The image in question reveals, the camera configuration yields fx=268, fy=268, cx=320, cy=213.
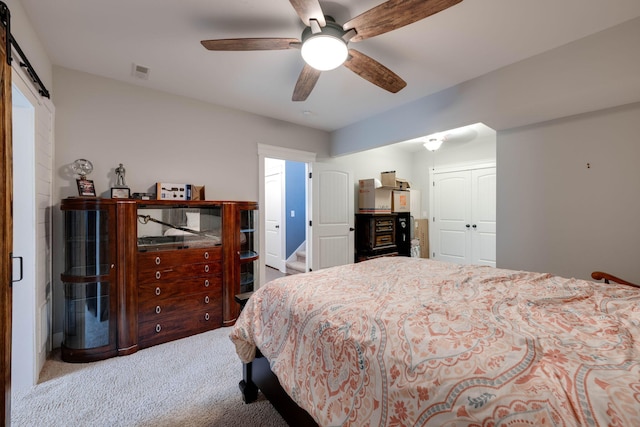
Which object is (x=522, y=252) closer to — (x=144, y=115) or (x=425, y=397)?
(x=425, y=397)

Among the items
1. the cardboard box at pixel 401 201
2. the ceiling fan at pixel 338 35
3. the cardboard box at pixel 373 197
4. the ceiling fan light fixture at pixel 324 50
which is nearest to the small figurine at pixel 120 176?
the ceiling fan at pixel 338 35

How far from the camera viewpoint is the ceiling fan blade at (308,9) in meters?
1.38

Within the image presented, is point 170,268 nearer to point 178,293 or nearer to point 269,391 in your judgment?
point 178,293

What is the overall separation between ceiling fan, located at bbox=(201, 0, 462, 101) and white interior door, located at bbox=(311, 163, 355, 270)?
2.22m

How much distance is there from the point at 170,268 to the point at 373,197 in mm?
3124

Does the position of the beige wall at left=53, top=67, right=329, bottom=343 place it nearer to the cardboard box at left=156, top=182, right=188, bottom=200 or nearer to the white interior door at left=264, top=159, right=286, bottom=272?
the cardboard box at left=156, top=182, right=188, bottom=200

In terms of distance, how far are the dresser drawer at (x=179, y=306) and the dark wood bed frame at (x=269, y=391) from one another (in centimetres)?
114

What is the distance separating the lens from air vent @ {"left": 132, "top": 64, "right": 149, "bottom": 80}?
2391 mm

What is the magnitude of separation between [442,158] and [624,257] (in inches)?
135

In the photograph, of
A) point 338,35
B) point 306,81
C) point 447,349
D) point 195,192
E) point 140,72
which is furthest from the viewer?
point 195,192

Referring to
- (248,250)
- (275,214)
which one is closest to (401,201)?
(275,214)

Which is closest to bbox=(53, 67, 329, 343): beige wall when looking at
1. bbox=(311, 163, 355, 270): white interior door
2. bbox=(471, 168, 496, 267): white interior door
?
bbox=(311, 163, 355, 270): white interior door

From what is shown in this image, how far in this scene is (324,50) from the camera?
5.48 ft

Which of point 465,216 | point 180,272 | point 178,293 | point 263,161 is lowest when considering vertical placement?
point 178,293
